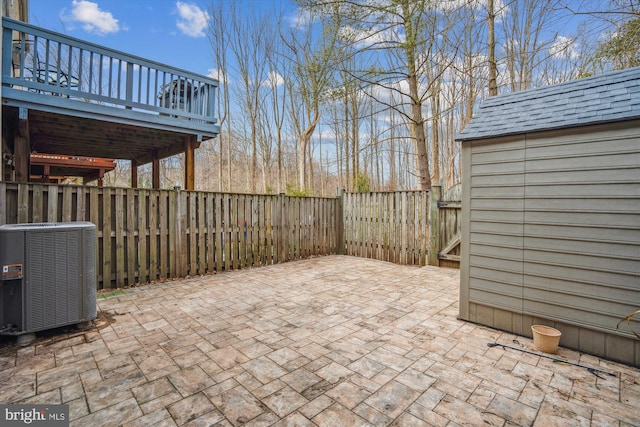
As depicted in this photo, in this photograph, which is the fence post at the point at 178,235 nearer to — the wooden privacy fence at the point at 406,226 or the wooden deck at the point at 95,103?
the wooden deck at the point at 95,103

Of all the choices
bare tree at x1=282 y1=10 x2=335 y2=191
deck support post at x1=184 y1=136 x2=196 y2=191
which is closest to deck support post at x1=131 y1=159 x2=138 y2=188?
deck support post at x1=184 y1=136 x2=196 y2=191

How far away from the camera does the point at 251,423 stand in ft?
4.99

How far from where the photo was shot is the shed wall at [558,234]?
2227mm

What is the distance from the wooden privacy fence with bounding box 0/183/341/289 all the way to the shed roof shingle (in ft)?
12.9

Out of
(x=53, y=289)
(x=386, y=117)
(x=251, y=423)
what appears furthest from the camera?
(x=386, y=117)

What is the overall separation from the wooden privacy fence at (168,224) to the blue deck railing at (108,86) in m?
1.65

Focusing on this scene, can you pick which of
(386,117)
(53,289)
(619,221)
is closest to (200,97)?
(53,289)

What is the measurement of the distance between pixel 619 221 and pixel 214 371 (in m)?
3.29

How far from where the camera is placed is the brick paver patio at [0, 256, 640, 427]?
1.60 m

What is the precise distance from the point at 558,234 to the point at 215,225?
469 centimetres

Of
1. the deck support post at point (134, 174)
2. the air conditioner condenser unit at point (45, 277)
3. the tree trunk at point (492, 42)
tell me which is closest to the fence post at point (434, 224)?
the tree trunk at point (492, 42)

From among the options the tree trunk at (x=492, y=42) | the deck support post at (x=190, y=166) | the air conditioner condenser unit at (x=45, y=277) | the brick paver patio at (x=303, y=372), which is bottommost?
the brick paver patio at (x=303, y=372)

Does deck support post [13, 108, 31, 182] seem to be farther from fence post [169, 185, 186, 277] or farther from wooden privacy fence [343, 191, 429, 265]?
wooden privacy fence [343, 191, 429, 265]

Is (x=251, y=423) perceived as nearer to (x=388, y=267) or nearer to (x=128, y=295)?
(x=128, y=295)
